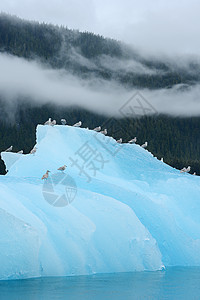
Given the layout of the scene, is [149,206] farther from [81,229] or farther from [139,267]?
[81,229]

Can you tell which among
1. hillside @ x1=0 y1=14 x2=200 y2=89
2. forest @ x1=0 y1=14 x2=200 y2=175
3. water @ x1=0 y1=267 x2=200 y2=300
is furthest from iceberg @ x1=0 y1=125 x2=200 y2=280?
hillside @ x1=0 y1=14 x2=200 y2=89

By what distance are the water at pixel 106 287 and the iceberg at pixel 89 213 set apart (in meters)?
0.66

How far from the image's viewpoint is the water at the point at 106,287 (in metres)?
11.3

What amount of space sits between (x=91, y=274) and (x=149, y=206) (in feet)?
12.5

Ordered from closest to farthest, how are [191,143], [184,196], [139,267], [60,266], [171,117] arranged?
[60,266] < [139,267] < [184,196] < [191,143] < [171,117]

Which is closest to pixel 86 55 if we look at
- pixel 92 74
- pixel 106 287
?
pixel 92 74

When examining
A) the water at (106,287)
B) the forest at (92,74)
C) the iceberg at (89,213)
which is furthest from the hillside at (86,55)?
the water at (106,287)

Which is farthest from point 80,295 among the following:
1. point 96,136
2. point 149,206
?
point 96,136

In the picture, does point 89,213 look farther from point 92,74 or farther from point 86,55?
point 92,74

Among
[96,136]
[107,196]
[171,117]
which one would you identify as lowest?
[107,196]

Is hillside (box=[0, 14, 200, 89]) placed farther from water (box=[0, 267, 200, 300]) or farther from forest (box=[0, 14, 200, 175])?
water (box=[0, 267, 200, 300])

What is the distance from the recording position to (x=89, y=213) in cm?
1560

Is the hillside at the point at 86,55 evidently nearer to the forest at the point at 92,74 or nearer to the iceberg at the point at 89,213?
the forest at the point at 92,74

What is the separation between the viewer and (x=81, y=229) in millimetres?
14438
